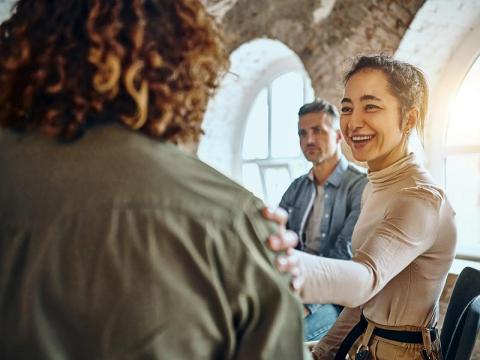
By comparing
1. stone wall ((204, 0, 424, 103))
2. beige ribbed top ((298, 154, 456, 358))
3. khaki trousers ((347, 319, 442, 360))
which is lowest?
khaki trousers ((347, 319, 442, 360))

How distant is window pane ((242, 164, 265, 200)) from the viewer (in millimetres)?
4496

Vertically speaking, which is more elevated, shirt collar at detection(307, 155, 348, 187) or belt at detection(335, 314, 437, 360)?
shirt collar at detection(307, 155, 348, 187)

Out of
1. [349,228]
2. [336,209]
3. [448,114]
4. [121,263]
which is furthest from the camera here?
[448,114]

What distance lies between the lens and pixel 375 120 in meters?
1.35

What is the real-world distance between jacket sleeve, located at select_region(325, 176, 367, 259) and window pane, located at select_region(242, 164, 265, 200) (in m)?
1.97

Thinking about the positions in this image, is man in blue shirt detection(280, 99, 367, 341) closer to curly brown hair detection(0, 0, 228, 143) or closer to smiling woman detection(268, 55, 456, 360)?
smiling woman detection(268, 55, 456, 360)

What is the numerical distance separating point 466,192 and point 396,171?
5.52 ft

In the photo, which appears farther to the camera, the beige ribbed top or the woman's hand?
the beige ribbed top

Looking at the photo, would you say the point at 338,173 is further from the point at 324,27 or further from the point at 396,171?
the point at 396,171

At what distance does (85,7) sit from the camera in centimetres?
66

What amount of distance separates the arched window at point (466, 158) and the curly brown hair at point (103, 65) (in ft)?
7.96

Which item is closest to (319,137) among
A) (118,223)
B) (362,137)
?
(362,137)

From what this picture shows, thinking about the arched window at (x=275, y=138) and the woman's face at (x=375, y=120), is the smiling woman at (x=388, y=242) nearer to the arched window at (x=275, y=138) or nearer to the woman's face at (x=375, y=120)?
the woman's face at (x=375, y=120)

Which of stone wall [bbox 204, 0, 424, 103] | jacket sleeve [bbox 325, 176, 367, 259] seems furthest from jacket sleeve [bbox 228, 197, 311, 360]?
stone wall [bbox 204, 0, 424, 103]
